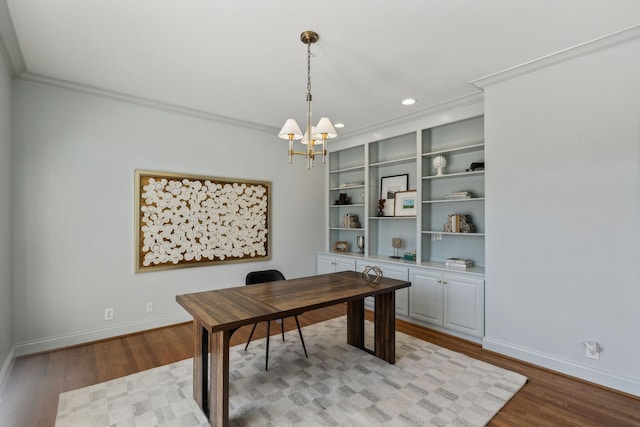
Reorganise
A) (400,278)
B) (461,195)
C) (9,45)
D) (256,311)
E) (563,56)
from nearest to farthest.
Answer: (256,311) → (9,45) → (563,56) → (461,195) → (400,278)

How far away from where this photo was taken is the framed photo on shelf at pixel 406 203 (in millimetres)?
4142

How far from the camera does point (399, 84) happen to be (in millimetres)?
3088

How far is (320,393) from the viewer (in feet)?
7.57

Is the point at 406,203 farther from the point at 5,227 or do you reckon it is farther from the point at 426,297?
the point at 5,227

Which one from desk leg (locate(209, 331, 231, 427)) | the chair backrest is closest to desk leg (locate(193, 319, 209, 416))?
desk leg (locate(209, 331, 231, 427))

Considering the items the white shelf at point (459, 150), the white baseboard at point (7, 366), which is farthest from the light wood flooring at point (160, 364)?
the white shelf at point (459, 150)

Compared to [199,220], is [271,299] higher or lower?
lower

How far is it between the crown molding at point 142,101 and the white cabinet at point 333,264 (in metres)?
2.10

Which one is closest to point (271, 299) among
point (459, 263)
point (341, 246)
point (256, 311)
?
point (256, 311)

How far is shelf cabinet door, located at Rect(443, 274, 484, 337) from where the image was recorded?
316cm

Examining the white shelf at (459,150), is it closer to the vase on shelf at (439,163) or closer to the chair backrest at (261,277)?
the vase on shelf at (439,163)

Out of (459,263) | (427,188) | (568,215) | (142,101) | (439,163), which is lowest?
(459,263)

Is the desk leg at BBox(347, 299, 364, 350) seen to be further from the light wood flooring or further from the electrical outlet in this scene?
the electrical outlet

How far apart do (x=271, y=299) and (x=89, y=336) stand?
227 cm
